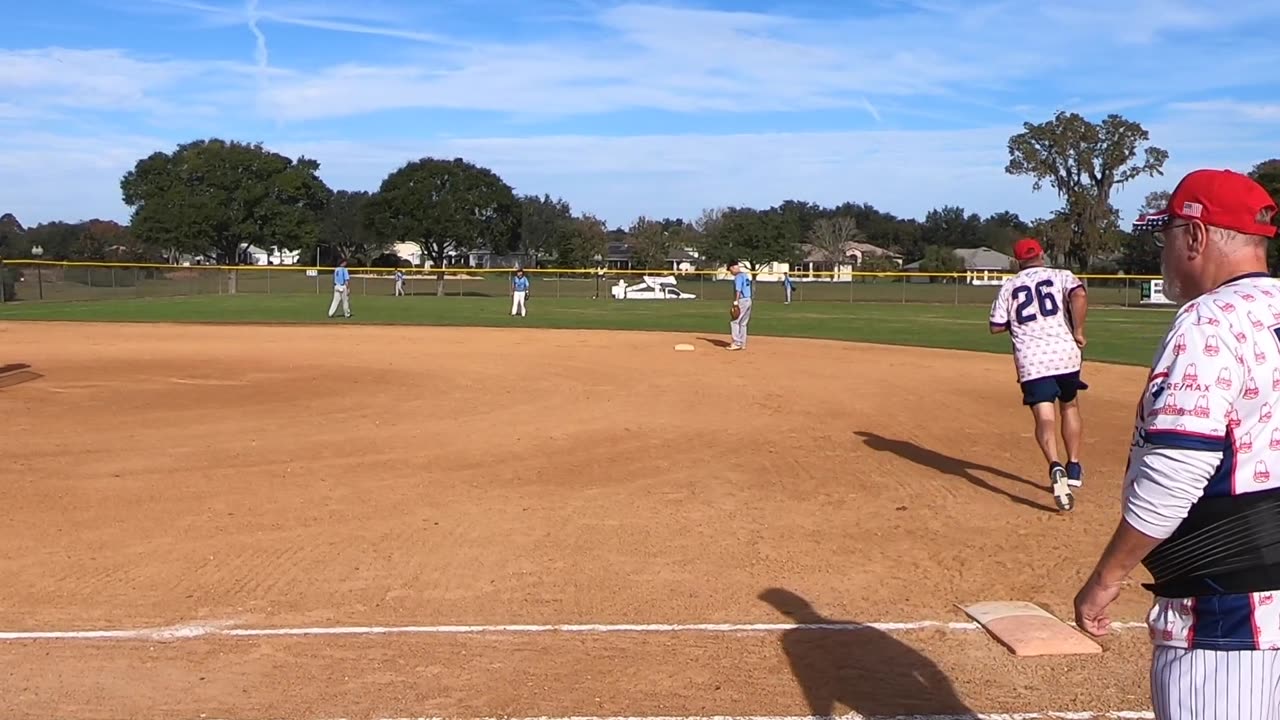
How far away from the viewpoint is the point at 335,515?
26.9 ft

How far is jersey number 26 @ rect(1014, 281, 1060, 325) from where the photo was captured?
849 cm

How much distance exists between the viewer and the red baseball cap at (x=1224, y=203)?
8.69ft

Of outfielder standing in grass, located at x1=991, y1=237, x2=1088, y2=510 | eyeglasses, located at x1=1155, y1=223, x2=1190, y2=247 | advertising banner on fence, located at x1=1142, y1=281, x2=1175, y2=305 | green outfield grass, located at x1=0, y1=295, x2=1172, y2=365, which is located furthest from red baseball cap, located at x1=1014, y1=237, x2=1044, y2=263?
advertising banner on fence, located at x1=1142, y1=281, x2=1175, y2=305

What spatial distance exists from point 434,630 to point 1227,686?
3.98 meters

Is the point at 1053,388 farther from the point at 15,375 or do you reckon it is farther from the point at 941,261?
the point at 941,261

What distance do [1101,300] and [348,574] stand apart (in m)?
54.3

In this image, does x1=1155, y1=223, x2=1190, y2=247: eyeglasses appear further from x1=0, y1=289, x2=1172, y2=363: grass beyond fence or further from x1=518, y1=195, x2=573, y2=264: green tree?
x1=518, y1=195, x2=573, y2=264: green tree

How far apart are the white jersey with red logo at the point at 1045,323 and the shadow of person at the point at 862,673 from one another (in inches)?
143

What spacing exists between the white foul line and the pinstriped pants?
3.08 metres

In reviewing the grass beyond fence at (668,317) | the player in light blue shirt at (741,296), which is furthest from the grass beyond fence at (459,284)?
the player in light blue shirt at (741,296)

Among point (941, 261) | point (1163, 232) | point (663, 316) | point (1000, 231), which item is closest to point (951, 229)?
point (1000, 231)

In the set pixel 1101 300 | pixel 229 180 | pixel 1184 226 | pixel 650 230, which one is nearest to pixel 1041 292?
pixel 1184 226

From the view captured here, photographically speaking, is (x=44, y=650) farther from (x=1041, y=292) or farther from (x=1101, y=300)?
(x=1101, y=300)

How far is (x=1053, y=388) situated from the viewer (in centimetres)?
859
